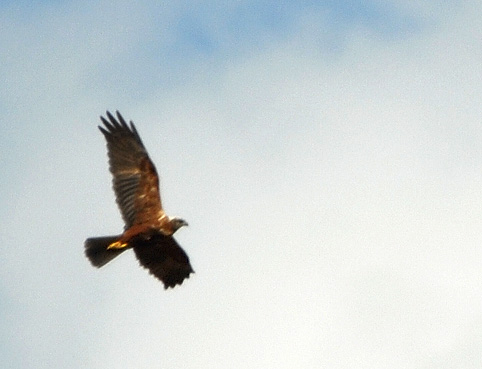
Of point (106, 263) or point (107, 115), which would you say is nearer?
point (106, 263)

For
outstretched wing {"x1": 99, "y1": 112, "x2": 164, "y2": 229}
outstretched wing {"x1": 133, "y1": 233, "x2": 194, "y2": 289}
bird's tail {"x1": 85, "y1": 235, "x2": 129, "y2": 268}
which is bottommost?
bird's tail {"x1": 85, "y1": 235, "x2": 129, "y2": 268}

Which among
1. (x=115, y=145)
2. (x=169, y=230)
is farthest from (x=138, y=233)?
(x=115, y=145)

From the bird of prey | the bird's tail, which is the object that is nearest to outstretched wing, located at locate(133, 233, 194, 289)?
the bird of prey

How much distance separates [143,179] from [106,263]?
1.98m

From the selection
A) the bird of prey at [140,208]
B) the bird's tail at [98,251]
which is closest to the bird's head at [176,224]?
the bird of prey at [140,208]

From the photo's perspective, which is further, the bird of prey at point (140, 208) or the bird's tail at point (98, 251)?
the bird of prey at point (140, 208)

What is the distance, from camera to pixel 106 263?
21375 mm

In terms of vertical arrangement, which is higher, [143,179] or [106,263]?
[143,179]

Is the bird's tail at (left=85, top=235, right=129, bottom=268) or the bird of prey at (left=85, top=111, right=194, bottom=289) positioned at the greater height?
the bird of prey at (left=85, top=111, right=194, bottom=289)

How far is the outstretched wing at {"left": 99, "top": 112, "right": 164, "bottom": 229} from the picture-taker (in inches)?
874

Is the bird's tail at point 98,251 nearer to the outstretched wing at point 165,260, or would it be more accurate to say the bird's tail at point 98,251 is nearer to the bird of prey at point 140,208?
the bird of prey at point 140,208

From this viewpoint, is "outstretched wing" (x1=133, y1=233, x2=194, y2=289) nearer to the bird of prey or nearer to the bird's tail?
the bird of prey

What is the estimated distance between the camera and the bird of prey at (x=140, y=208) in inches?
867

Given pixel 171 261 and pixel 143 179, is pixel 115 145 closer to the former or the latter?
pixel 143 179
